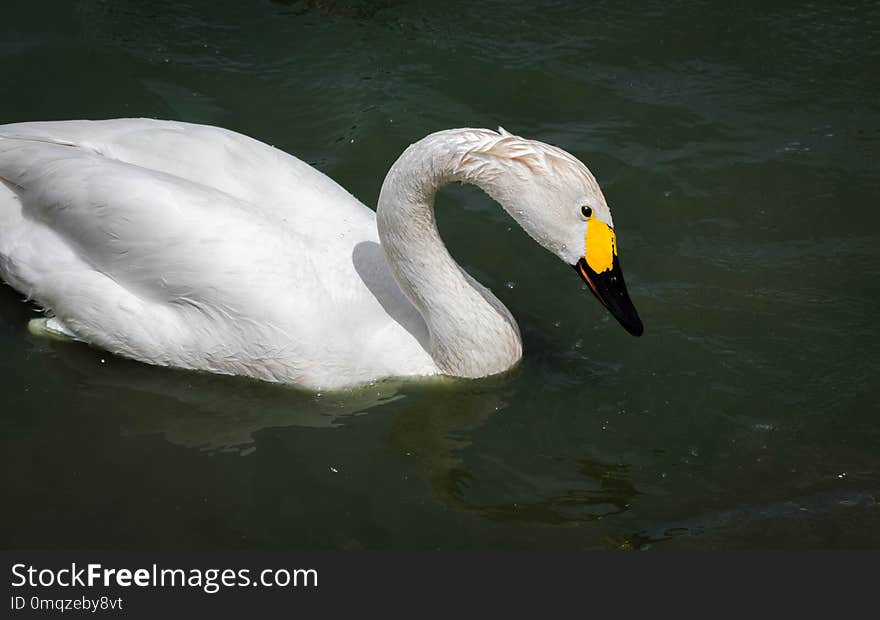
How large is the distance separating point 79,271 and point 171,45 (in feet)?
11.0

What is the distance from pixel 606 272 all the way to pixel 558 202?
42 cm

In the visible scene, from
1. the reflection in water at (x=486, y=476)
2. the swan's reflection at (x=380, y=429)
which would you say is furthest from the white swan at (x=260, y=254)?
the reflection in water at (x=486, y=476)

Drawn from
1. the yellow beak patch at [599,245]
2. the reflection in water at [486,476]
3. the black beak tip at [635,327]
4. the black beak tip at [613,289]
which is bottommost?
the reflection in water at [486,476]

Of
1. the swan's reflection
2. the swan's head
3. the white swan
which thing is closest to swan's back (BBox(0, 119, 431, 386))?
the white swan

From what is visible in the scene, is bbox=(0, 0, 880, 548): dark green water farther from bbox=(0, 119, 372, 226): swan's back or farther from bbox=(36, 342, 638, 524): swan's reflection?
bbox=(0, 119, 372, 226): swan's back

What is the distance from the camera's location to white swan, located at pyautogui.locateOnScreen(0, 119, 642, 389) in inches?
224

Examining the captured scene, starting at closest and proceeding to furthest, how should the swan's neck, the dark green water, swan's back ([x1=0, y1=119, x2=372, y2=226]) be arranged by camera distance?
1. the dark green water
2. the swan's neck
3. swan's back ([x1=0, y1=119, x2=372, y2=226])

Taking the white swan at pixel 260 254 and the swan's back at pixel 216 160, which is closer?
the white swan at pixel 260 254

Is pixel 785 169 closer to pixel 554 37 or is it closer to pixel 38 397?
pixel 554 37

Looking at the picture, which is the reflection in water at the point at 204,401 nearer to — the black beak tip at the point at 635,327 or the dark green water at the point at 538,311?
the dark green water at the point at 538,311

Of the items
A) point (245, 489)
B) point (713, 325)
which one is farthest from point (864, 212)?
point (245, 489)

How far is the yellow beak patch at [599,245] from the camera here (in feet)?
18.0

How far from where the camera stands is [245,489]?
5.54m

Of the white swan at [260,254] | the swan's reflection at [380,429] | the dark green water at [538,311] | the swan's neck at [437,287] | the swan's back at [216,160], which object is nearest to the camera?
the dark green water at [538,311]
